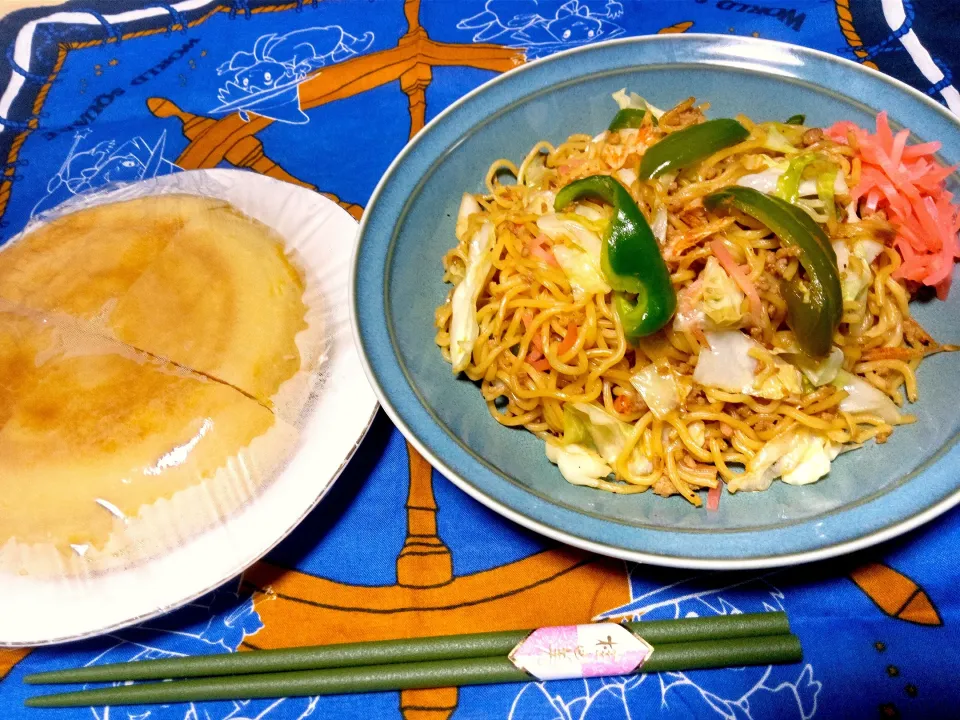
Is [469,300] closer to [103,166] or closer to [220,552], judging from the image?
[220,552]

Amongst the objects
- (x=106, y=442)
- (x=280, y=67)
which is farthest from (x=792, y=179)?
(x=280, y=67)

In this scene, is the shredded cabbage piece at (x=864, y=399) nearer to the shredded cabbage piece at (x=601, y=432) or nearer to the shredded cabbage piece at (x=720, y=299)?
the shredded cabbage piece at (x=720, y=299)

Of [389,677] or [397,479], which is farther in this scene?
[397,479]

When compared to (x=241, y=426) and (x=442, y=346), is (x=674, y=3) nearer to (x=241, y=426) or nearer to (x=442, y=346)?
(x=442, y=346)

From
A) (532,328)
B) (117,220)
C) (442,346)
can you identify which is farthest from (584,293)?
(117,220)

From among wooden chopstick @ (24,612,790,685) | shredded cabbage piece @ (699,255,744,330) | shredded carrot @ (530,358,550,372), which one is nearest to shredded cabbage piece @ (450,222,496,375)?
shredded carrot @ (530,358,550,372)

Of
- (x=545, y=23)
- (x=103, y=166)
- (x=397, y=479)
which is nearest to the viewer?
(x=397, y=479)
